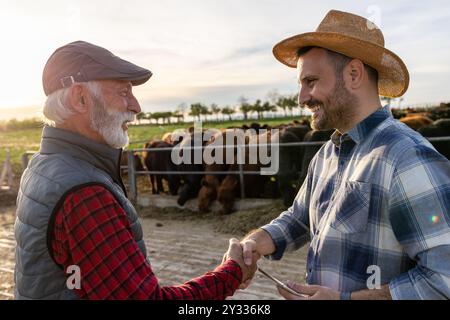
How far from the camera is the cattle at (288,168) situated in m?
7.86

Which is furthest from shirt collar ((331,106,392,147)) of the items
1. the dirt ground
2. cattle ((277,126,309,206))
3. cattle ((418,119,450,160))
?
cattle ((418,119,450,160))

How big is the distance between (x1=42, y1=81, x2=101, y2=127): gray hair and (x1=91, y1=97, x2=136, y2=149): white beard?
0.08m

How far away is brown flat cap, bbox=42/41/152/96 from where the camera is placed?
174 centimetres

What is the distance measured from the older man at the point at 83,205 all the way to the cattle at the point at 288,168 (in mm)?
6109

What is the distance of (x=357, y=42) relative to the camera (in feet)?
6.22

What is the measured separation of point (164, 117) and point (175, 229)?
87.3m

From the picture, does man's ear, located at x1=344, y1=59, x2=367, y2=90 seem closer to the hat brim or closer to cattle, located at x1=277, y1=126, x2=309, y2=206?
the hat brim

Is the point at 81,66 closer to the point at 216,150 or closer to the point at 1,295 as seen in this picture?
the point at 1,295

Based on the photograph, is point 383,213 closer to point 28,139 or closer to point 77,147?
point 77,147

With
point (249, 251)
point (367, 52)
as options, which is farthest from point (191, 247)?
point (367, 52)

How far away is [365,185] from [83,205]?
113cm
